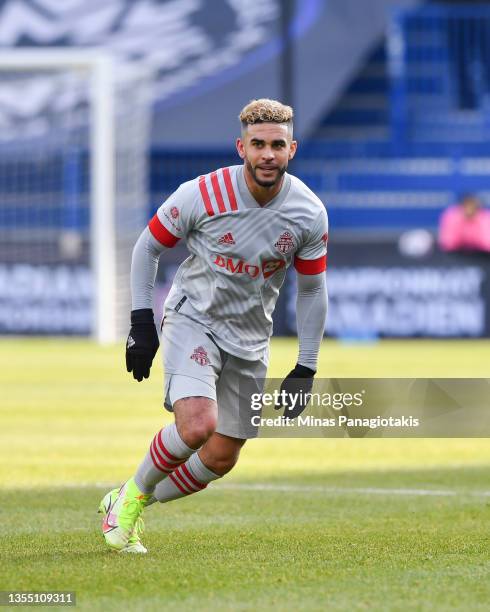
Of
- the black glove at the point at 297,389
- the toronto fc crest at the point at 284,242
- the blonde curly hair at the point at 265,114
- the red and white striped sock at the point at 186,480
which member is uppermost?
the blonde curly hair at the point at 265,114

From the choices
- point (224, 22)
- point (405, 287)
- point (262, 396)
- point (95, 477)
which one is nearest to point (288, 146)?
point (262, 396)

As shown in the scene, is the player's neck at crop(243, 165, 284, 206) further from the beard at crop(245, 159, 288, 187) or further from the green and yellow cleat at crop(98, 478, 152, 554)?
the green and yellow cleat at crop(98, 478, 152, 554)

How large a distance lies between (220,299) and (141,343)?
0.40m

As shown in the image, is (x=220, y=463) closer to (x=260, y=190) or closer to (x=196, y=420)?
(x=196, y=420)

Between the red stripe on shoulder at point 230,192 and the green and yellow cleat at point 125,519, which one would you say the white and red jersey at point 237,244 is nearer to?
the red stripe on shoulder at point 230,192

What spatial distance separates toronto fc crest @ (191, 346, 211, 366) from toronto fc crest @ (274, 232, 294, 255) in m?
0.53

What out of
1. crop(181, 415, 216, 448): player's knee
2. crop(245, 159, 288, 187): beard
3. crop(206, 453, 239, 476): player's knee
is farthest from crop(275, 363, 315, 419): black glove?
crop(245, 159, 288, 187): beard

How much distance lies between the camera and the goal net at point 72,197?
23.8m

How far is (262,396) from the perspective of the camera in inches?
248

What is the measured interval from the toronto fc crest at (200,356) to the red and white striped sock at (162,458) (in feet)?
0.96

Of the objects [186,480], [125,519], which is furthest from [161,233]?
[125,519]

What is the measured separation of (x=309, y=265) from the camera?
6266 millimetres

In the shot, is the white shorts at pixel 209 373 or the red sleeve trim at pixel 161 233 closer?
the white shorts at pixel 209 373

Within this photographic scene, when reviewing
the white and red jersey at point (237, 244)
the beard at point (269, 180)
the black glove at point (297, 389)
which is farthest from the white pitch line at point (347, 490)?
the beard at point (269, 180)
